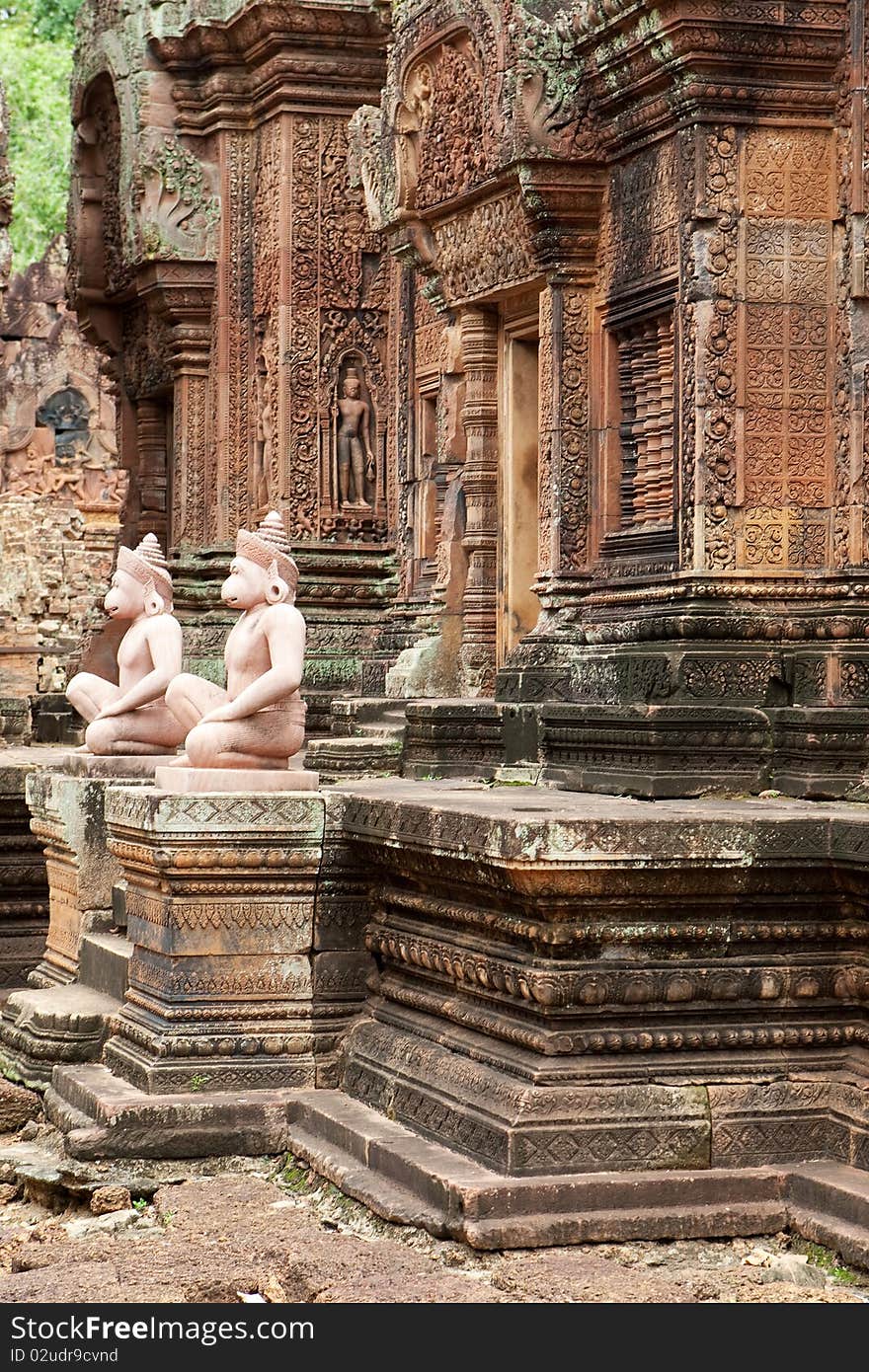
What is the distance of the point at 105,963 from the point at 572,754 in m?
2.08

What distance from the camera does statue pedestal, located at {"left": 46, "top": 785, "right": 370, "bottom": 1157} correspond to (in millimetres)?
7727

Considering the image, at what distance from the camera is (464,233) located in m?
10.7

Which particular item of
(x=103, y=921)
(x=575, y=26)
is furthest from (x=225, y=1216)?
(x=575, y=26)

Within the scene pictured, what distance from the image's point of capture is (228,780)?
26.3ft

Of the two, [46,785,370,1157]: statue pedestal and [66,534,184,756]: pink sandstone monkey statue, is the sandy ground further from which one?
[66,534,184,756]: pink sandstone monkey statue

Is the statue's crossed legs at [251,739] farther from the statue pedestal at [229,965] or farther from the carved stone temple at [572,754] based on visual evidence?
the statue pedestal at [229,965]

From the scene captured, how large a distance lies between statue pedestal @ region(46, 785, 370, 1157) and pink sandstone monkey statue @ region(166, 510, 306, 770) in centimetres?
29

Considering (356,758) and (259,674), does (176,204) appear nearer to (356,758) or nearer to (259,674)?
(356,758)

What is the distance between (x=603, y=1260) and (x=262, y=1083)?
2022mm

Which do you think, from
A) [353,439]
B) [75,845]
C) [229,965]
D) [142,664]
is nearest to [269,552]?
[229,965]

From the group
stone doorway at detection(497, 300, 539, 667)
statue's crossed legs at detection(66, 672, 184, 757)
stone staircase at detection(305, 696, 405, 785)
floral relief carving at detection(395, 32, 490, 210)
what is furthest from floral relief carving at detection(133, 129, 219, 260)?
statue's crossed legs at detection(66, 672, 184, 757)

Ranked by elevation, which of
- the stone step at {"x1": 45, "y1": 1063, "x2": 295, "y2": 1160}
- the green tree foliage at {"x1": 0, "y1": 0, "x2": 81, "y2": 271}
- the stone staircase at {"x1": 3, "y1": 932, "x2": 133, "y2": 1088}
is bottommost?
the stone step at {"x1": 45, "y1": 1063, "x2": 295, "y2": 1160}

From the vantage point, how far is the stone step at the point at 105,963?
29.0ft

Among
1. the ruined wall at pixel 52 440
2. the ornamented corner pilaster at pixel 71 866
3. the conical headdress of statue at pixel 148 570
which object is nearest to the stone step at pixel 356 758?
the conical headdress of statue at pixel 148 570
